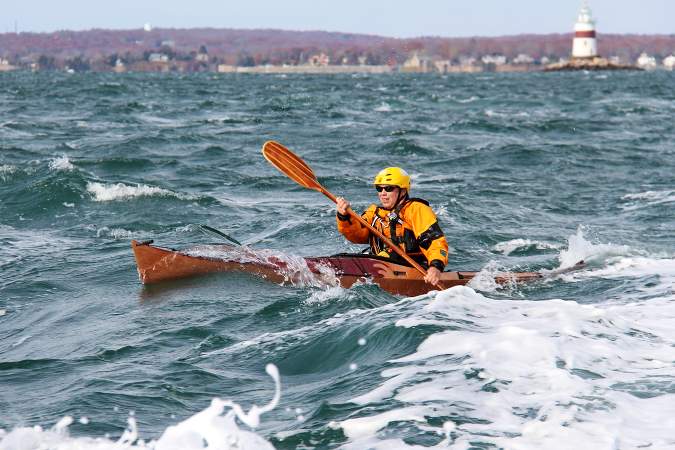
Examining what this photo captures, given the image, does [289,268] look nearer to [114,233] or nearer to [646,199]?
[114,233]

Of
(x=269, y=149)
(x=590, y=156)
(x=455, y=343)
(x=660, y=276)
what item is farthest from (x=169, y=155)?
(x=455, y=343)

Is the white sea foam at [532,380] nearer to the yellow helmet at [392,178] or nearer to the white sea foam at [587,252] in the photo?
the yellow helmet at [392,178]

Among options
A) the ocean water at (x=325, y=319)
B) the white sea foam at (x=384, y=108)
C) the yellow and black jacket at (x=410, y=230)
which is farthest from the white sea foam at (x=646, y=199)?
the white sea foam at (x=384, y=108)

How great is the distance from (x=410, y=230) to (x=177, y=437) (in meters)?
4.98

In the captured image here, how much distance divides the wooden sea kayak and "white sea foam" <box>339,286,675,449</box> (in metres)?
1.30

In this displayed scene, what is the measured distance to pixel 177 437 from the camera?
221 inches

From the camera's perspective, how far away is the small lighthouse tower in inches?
5512

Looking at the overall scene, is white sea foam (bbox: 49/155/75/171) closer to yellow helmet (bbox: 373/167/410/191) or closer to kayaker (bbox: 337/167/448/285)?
kayaker (bbox: 337/167/448/285)

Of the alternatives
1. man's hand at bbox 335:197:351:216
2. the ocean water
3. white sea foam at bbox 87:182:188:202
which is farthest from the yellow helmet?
white sea foam at bbox 87:182:188:202

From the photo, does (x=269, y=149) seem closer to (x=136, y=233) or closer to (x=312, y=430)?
(x=136, y=233)

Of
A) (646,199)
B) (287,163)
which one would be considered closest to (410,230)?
(287,163)

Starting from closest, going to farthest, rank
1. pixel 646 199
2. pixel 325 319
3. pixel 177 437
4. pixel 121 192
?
1. pixel 177 437
2. pixel 325 319
3. pixel 121 192
4. pixel 646 199

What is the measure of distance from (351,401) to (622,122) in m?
30.2

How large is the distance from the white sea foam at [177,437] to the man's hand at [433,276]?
12.1ft
